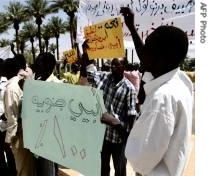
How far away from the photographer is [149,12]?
4.91 meters

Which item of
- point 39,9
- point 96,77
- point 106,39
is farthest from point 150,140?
point 39,9

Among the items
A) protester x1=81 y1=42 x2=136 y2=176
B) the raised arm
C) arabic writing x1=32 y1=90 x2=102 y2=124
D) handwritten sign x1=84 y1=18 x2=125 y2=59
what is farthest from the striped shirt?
the raised arm

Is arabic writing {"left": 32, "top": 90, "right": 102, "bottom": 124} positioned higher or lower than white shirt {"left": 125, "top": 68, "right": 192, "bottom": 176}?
lower

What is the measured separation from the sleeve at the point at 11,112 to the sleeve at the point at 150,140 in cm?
313

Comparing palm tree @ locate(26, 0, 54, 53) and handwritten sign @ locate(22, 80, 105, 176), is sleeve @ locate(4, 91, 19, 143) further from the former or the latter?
palm tree @ locate(26, 0, 54, 53)

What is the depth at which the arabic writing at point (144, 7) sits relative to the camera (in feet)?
15.4

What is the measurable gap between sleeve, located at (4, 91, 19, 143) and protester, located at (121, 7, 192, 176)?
3104 mm

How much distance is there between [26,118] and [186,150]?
300cm

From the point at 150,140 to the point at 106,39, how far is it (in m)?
2.74

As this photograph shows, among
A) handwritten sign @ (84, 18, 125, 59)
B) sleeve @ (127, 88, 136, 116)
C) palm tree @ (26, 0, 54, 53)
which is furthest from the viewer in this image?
palm tree @ (26, 0, 54, 53)

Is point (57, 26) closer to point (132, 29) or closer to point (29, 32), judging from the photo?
point (29, 32)

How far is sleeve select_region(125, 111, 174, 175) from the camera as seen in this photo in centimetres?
244
